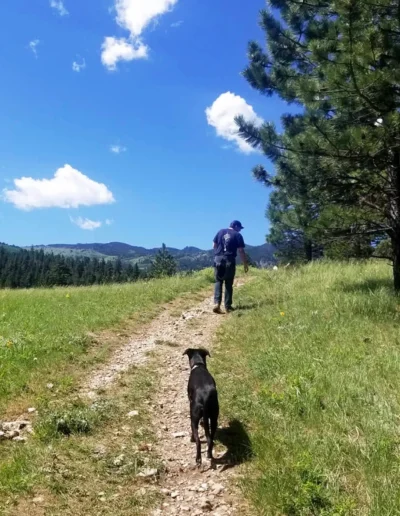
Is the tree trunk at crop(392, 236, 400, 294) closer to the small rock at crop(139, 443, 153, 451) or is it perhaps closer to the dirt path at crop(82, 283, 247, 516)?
the dirt path at crop(82, 283, 247, 516)

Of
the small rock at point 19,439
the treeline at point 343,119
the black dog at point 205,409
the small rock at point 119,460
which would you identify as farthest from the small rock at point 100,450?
the treeline at point 343,119

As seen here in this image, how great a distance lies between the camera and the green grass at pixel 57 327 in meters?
6.12

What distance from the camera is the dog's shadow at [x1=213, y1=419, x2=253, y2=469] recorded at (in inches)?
165

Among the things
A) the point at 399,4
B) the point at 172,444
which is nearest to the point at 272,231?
the point at 399,4

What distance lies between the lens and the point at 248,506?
3504 mm

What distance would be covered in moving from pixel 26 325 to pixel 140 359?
2929mm

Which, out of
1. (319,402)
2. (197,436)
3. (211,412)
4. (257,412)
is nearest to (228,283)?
(257,412)

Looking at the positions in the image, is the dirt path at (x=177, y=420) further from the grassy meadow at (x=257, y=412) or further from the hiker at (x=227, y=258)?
the hiker at (x=227, y=258)

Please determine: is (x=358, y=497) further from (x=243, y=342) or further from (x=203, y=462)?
(x=243, y=342)

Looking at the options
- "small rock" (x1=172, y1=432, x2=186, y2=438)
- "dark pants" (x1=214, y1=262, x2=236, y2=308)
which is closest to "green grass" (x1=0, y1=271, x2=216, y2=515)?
"small rock" (x1=172, y1=432, x2=186, y2=438)

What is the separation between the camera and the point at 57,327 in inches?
348

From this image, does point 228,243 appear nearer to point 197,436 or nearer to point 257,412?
point 257,412

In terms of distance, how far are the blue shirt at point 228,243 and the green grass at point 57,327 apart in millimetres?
2468

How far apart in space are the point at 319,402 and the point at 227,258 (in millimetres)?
7149
